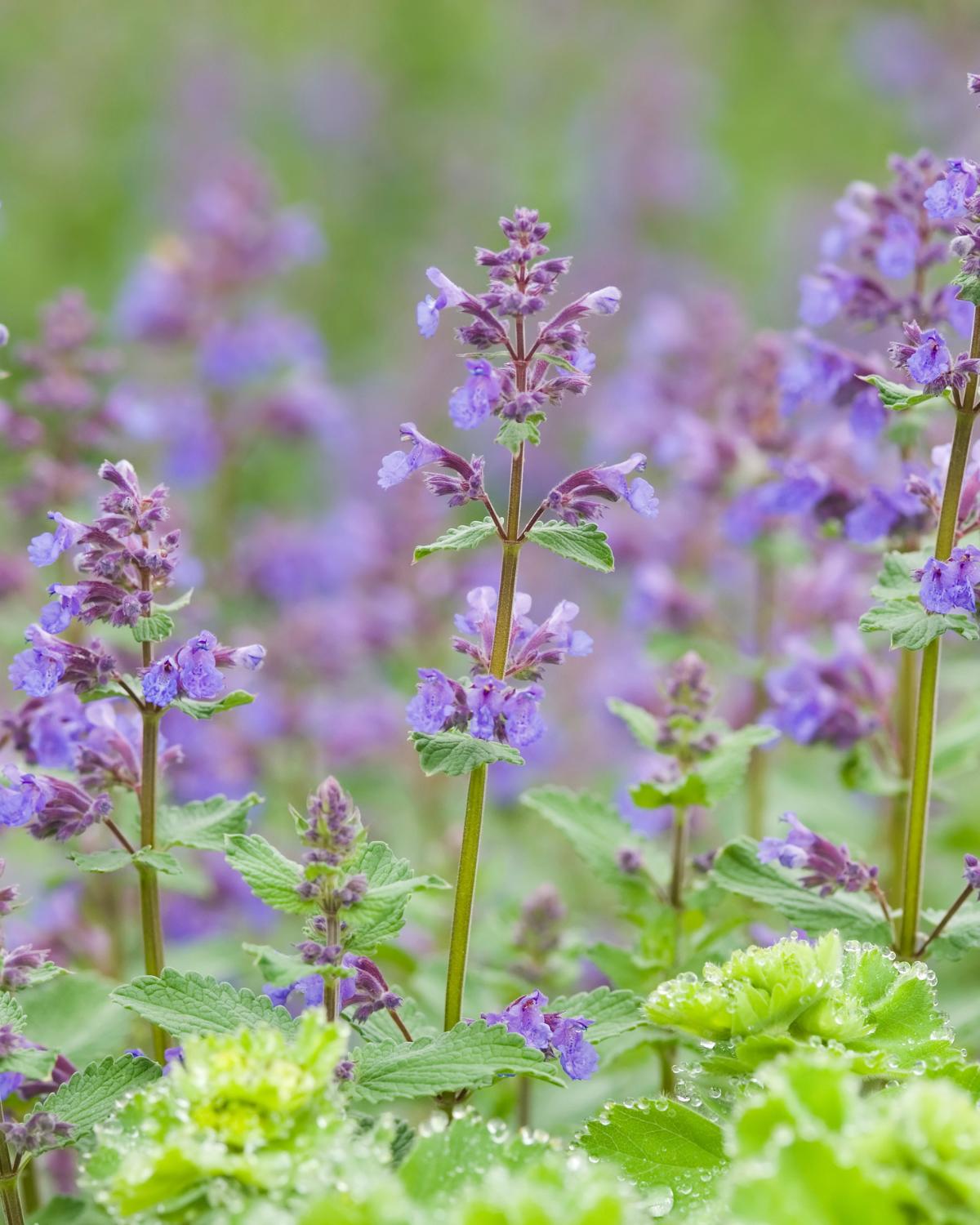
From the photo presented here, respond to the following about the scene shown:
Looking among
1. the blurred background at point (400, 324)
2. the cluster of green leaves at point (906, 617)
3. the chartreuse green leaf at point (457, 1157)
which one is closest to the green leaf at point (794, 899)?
the blurred background at point (400, 324)

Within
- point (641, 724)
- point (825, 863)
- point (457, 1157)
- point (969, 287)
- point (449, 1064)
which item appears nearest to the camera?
point (457, 1157)

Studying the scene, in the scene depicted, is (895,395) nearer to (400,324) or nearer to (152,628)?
(152,628)

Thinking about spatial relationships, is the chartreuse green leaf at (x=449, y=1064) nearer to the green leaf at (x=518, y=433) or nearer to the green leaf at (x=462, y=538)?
the green leaf at (x=462, y=538)

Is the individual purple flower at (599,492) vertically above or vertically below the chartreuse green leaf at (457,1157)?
above

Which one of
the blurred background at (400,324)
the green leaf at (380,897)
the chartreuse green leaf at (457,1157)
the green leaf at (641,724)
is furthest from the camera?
the blurred background at (400,324)

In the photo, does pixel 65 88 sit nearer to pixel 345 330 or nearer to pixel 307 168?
pixel 307 168

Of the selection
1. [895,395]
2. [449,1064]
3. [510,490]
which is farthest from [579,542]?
[449,1064]
